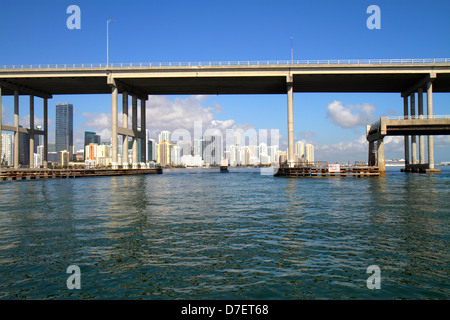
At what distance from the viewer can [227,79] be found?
2928 inches

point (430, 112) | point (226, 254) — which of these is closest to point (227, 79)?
point (430, 112)

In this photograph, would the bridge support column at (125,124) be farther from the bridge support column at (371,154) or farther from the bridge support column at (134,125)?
the bridge support column at (371,154)

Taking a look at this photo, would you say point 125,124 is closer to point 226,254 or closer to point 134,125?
point 134,125

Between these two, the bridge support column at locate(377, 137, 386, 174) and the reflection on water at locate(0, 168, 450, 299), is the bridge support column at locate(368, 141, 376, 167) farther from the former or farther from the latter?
the reflection on water at locate(0, 168, 450, 299)

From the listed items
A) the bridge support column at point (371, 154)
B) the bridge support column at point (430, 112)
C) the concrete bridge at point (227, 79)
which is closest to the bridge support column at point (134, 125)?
the concrete bridge at point (227, 79)

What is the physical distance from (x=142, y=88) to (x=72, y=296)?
278ft

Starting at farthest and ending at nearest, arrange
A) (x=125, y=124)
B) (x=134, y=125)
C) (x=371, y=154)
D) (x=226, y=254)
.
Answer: (x=134, y=125), (x=125, y=124), (x=371, y=154), (x=226, y=254)

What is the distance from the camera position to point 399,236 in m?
13.4

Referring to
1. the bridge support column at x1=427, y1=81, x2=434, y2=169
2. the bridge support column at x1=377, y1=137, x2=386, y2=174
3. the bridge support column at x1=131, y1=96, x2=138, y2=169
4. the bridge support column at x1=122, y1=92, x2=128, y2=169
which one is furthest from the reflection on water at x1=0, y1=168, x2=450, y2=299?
the bridge support column at x1=131, y1=96, x2=138, y2=169

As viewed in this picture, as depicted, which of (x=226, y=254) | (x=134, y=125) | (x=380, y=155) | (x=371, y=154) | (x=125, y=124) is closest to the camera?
(x=226, y=254)

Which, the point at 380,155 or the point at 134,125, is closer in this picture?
the point at 380,155

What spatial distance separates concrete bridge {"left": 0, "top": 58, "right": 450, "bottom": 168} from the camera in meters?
68.9
